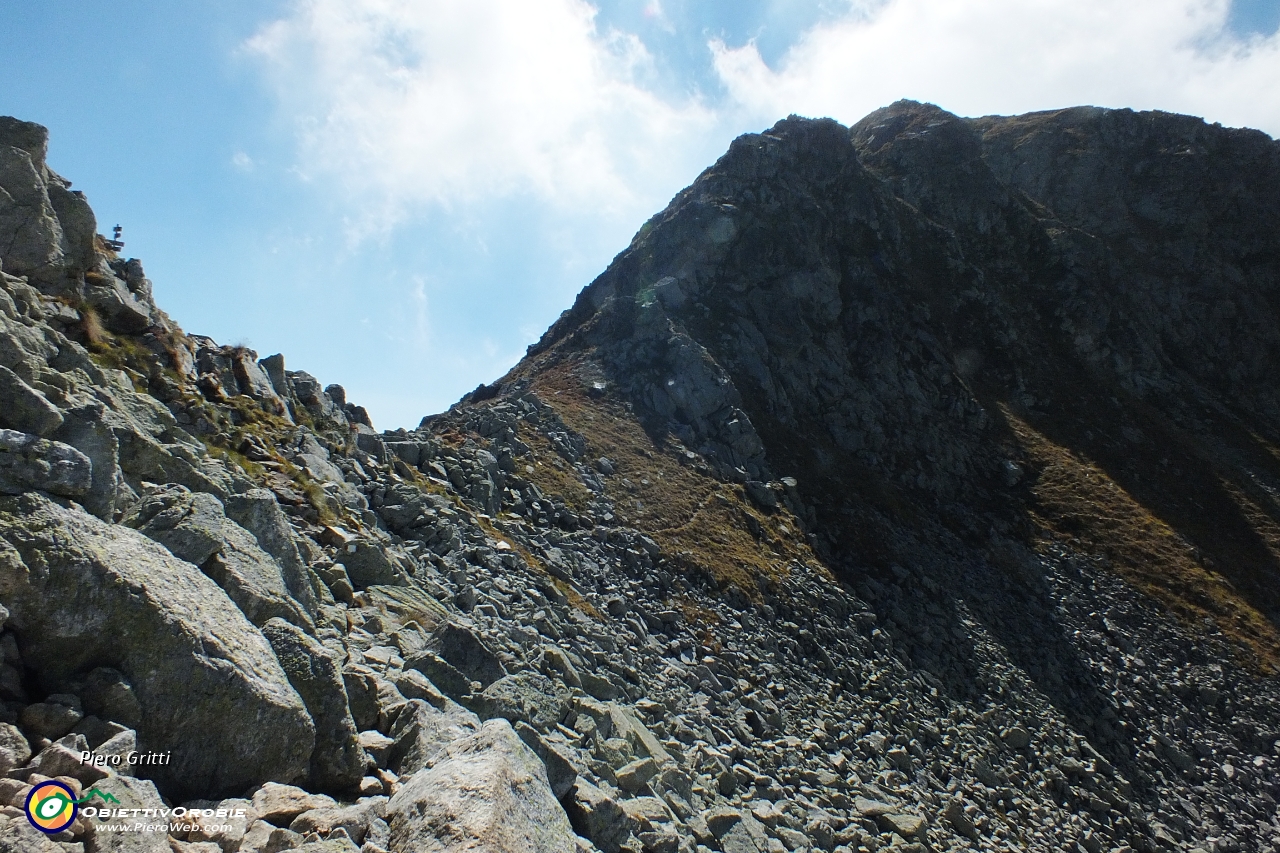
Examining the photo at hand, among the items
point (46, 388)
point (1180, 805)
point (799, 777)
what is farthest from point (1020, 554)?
point (46, 388)

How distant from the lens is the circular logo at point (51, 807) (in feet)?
15.5

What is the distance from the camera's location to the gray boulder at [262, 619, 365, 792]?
24.8 feet

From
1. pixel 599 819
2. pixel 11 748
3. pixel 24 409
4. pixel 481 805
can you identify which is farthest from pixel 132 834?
pixel 599 819

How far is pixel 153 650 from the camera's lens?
684cm

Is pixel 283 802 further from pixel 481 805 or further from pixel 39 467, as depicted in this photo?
pixel 39 467

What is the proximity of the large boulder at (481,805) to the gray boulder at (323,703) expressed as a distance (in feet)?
2.83

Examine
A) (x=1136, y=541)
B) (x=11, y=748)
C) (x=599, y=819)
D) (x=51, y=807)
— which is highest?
(x=1136, y=541)

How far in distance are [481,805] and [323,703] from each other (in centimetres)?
261

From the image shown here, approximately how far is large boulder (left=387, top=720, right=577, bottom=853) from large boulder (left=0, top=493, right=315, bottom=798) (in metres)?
1.52

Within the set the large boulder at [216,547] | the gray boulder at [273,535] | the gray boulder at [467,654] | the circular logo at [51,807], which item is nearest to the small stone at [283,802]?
the circular logo at [51,807]

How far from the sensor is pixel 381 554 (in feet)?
53.7

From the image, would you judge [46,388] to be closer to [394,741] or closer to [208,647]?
[208,647]

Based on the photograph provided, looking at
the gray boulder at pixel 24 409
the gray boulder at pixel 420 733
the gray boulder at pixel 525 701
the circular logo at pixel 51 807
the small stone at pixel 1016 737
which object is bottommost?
the small stone at pixel 1016 737

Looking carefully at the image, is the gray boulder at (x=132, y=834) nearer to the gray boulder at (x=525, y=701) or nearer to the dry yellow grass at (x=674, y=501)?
the gray boulder at (x=525, y=701)
